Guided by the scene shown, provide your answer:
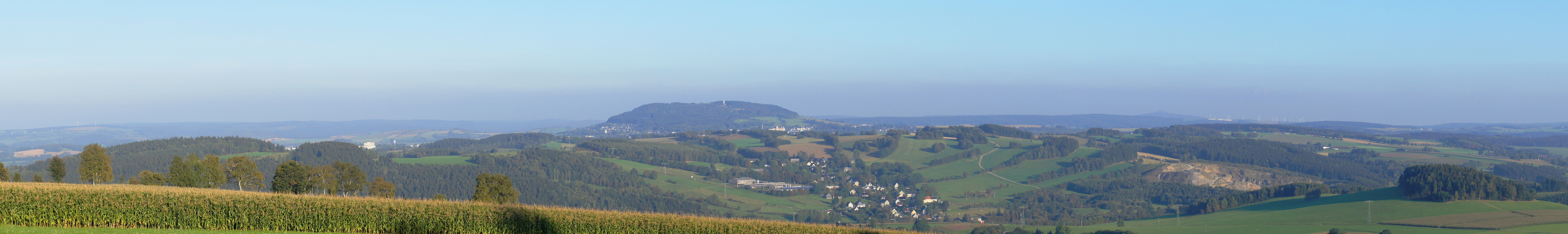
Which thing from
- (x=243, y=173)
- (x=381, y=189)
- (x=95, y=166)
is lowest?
(x=381, y=189)

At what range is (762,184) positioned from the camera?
16262 centimetres

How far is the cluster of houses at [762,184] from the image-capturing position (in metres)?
157

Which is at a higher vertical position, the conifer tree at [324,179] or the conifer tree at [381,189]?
the conifer tree at [324,179]

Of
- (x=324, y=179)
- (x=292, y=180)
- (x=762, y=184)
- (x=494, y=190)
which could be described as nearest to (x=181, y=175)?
(x=292, y=180)

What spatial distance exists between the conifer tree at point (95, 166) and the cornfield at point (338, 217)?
2187 cm

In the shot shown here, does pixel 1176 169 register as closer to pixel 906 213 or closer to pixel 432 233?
pixel 906 213

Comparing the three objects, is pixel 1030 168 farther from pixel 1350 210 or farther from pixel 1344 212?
pixel 1344 212

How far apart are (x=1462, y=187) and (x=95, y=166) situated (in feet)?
464

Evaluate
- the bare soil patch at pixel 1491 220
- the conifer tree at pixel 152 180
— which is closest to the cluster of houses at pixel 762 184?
the bare soil patch at pixel 1491 220

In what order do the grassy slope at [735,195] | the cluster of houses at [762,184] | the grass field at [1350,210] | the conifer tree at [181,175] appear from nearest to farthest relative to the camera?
the conifer tree at [181,175], the grass field at [1350,210], the grassy slope at [735,195], the cluster of houses at [762,184]

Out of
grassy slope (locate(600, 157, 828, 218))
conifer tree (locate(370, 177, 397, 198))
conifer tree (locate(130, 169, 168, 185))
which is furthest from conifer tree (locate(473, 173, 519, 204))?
grassy slope (locate(600, 157, 828, 218))

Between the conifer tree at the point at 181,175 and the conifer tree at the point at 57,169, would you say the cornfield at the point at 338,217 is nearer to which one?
the conifer tree at the point at 181,175

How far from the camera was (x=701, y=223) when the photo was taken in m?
31.1

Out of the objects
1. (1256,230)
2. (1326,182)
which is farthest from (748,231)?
(1326,182)
